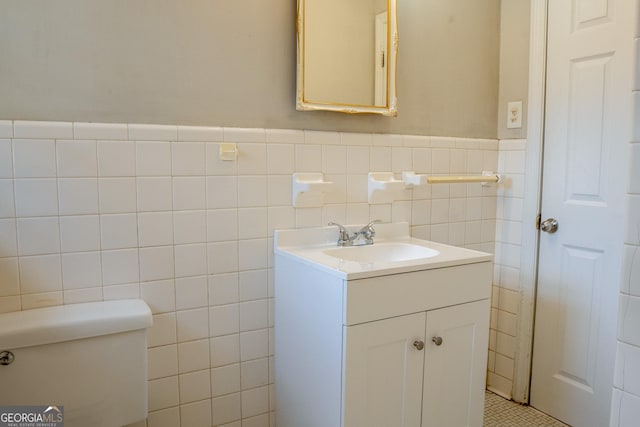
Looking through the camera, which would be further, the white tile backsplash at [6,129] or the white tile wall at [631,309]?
the white tile backsplash at [6,129]

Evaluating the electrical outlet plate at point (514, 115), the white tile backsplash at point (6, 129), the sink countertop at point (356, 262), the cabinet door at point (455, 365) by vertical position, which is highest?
the electrical outlet plate at point (514, 115)

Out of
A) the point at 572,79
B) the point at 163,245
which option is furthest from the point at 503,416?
the point at 163,245

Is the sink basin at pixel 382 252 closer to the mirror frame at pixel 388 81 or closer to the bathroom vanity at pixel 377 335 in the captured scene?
the bathroom vanity at pixel 377 335

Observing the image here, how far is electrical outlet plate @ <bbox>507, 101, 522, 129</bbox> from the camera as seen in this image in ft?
7.11

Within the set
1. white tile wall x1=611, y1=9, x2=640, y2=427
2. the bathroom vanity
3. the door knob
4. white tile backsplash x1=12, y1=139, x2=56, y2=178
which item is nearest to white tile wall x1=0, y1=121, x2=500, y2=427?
white tile backsplash x1=12, y1=139, x2=56, y2=178

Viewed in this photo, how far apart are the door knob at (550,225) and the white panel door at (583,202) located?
17 mm

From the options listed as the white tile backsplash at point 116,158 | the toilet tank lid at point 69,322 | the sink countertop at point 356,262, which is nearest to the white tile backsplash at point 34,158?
the white tile backsplash at point 116,158

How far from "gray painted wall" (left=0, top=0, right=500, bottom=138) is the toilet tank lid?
22.4 inches

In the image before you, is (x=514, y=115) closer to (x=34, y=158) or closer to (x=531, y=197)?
(x=531, y=197)

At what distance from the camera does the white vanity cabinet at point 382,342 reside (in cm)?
137

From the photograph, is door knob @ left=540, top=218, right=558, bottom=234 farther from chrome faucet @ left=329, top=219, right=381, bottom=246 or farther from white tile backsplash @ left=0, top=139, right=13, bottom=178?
white tile backsplash @ left=0, top=139, right=13, bottom=178

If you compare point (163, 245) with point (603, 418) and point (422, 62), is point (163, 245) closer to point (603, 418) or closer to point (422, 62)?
point (422, 62)

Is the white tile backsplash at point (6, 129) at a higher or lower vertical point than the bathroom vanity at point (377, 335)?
higher

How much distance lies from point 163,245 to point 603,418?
75.6 inches
